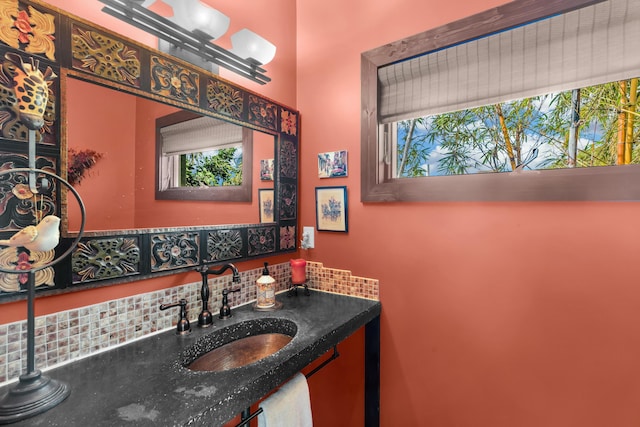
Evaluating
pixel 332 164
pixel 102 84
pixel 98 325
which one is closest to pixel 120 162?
pixel 102 84

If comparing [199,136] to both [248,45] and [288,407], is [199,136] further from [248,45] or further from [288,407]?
[288,407]

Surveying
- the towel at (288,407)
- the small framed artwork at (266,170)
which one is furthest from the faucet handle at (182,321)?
the small framed artwork at (266,170)

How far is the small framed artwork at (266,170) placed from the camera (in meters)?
1.66

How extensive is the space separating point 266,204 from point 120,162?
76cm

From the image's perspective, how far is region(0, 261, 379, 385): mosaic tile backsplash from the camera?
853 mm

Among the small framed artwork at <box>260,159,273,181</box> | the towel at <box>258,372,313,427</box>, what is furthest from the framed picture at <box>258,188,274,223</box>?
the towel at <box>258,372,313,427</box>

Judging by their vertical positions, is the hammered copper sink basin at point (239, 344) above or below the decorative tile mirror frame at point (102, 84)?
below

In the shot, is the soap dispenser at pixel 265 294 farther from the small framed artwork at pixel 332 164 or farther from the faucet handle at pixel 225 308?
the small framed artwork at pixel 332 164

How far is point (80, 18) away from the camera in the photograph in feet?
3.13

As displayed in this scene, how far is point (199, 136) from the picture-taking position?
1352 millimetres

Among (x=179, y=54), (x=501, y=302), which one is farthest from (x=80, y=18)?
(x=501, y=302)

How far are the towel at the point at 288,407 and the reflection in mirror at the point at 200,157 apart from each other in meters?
0.89

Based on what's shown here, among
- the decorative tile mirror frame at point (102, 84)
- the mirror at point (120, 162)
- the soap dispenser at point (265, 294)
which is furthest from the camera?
the soap dispenser at point (265, 294)

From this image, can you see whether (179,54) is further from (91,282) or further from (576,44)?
(576,44)
